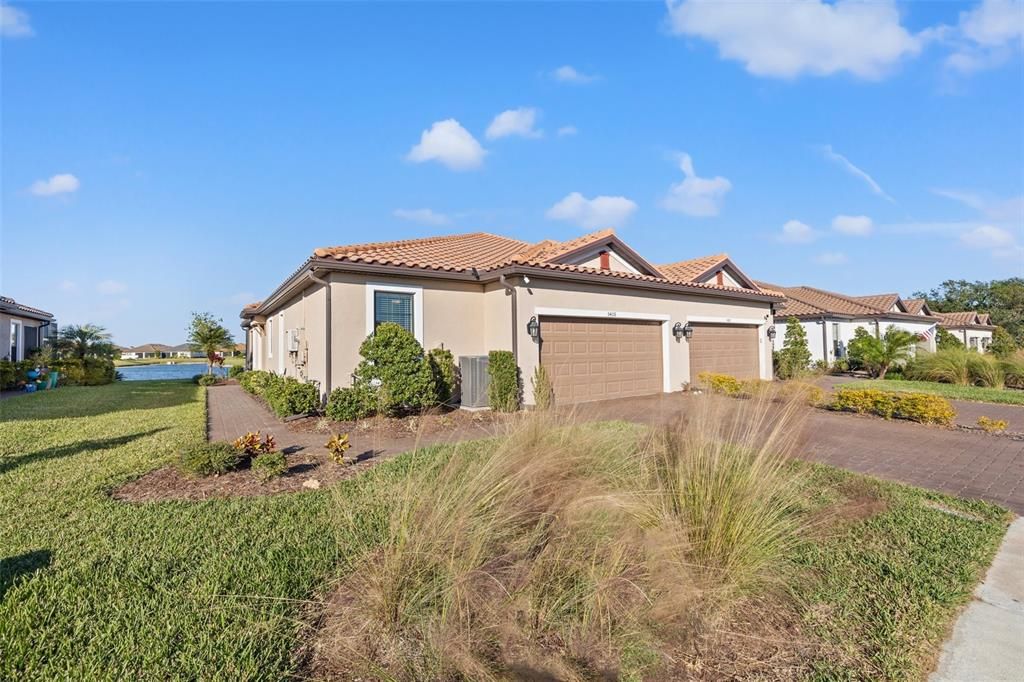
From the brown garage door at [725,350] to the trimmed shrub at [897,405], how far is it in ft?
14.6

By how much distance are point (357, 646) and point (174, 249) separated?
15.8 metres

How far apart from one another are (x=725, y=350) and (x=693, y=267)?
10.7 feet

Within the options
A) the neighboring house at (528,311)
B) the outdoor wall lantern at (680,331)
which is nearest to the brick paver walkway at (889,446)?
the neighboring house at (528,311)

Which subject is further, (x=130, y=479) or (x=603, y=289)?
(x=603, y=289)

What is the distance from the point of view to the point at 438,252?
13.0 metres

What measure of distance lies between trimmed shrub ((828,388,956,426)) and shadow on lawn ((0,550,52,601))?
12473 mm

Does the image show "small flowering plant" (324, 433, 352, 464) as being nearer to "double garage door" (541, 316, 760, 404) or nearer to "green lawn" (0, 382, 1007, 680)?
"green lawn" (0, 382, 1007, 680)

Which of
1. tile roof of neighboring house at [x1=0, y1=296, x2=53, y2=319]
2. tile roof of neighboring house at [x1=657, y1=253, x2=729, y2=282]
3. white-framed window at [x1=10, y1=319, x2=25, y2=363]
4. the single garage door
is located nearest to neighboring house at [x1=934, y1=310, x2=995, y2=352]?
tile roof of neighboring house at [x1=657, y1=253, x2=729, y2=282]

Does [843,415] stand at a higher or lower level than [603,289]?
lower

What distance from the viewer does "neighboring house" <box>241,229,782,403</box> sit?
10070mm

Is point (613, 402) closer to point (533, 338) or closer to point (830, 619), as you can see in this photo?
point (533, 338)

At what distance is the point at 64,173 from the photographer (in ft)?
33.3

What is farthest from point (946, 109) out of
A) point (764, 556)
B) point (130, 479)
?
point (130, 479)

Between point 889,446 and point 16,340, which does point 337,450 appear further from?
point 16,340
